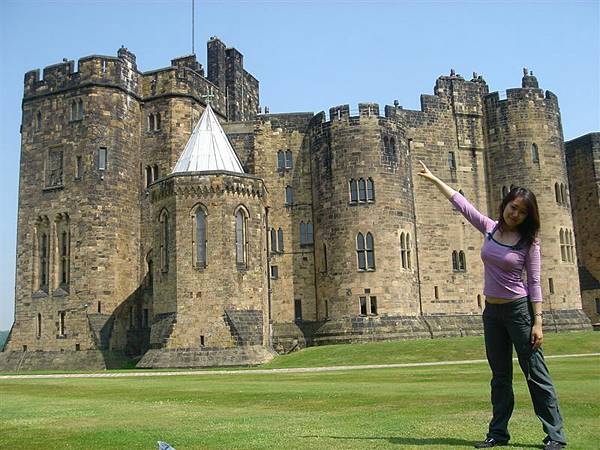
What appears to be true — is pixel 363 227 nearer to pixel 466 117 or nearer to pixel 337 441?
pixel 466 117

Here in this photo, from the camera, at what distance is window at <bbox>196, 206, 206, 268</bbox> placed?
1527 inches

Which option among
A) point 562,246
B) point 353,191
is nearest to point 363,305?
point 353,191

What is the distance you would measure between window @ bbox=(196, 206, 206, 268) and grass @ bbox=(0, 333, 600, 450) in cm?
1983

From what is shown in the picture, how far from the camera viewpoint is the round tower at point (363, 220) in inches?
1704

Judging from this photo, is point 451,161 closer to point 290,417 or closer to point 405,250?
point 405,250

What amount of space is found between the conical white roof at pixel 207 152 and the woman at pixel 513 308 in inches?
1300

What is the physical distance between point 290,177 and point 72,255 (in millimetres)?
15239

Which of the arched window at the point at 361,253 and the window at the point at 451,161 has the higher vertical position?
the window at the point at 451,161

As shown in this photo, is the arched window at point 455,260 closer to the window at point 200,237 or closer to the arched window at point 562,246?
the arched window at point 562,246

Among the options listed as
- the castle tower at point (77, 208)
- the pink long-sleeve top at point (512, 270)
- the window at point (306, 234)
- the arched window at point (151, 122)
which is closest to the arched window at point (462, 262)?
the window at point (306, 234)

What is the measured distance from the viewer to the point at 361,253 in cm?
4375

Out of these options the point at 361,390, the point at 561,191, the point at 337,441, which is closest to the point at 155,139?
the point at 561,191

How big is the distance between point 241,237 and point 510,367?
3208 cm

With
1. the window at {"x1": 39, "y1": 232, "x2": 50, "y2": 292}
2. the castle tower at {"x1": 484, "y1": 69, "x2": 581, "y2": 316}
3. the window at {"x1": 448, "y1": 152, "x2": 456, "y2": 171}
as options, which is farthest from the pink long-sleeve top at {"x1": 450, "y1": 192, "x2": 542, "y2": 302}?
the window at {"x1": 39, "y1": 232, "x2": 50, "y2": 292}
